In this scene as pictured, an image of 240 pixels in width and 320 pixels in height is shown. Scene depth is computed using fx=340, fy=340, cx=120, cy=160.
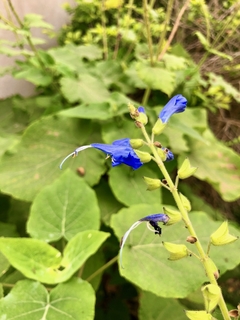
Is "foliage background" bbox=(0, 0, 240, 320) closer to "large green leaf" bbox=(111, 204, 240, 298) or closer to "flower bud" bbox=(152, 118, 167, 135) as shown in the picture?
"large green leaf" bbox=(111, 204, 240, 298)

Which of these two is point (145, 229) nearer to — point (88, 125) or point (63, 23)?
point (88, 125)

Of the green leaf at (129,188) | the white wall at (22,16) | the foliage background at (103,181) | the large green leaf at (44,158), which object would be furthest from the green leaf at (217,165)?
the white wall at (22,16)

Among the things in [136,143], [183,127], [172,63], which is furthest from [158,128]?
[172,63]

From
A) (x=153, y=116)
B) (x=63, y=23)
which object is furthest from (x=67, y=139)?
A: (x=63, y=23)

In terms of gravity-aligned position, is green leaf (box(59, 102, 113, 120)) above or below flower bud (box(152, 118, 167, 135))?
below

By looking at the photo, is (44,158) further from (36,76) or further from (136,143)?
(136,143)

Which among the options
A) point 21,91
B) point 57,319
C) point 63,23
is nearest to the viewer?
point 57,319

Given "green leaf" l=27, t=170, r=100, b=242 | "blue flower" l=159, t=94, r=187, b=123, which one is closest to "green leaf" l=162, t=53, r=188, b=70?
"green leaf" l=27, t=170, r=100, b=242
